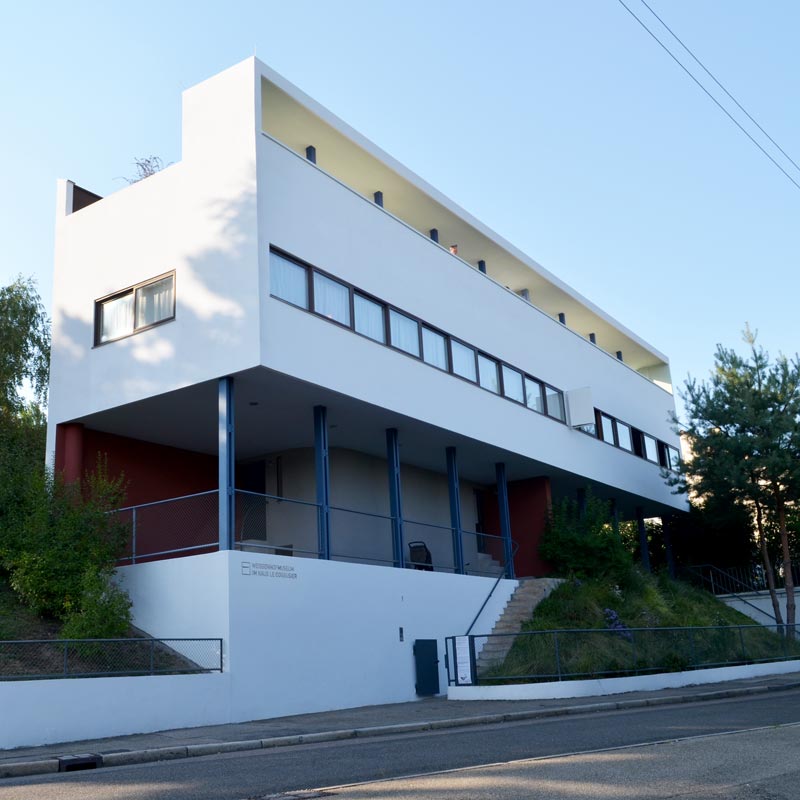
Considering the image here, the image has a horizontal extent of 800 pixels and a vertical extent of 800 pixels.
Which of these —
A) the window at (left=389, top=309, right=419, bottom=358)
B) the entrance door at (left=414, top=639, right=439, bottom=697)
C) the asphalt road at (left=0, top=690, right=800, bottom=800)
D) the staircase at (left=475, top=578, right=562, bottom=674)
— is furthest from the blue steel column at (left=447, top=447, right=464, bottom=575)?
the asphalt road at (left=0, top=690, right=800, bottom=800)

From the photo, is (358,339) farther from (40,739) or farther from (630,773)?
(630,773)

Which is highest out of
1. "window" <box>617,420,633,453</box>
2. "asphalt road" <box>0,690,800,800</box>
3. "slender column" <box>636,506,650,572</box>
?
"window" <box>617,420,633,453</box>

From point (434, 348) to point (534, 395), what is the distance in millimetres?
5544

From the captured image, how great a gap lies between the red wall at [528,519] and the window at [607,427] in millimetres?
4071

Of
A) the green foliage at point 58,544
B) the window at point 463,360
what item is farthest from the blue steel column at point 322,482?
the window at point 463,360

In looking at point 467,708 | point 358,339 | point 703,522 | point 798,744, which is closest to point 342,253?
point 358,339

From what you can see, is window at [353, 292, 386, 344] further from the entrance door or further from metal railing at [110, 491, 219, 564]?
the entrance door

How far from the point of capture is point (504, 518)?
26234 millimetres

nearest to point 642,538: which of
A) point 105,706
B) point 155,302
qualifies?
point 155,302

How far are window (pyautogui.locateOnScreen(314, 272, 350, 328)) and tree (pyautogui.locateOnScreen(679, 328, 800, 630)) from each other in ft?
51.5

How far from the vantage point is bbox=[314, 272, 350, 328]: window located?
20.0 metres

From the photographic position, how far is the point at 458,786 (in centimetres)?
784

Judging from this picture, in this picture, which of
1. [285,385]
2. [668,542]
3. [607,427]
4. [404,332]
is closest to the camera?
[285,385]

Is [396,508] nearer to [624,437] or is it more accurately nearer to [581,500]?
[581,500]
